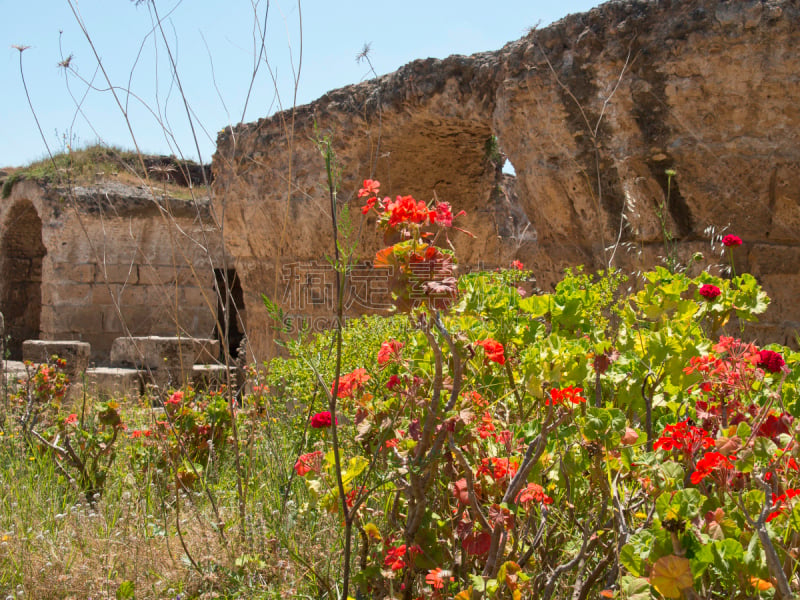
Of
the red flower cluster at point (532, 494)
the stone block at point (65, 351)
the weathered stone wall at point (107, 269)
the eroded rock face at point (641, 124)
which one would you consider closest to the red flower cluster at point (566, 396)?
the red flower cluster at point (532, 494)

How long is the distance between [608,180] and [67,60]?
9.07 ft

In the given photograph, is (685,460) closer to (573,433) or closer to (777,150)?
(573,433)

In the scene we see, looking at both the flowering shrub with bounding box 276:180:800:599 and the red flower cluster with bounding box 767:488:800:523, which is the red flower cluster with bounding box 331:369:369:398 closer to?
the flowering shrub with bounding box 276:180:800:599

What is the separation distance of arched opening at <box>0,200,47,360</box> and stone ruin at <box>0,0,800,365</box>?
6.52 m

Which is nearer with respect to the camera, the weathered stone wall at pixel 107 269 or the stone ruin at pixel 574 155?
the stone ruin at pixel 574 155

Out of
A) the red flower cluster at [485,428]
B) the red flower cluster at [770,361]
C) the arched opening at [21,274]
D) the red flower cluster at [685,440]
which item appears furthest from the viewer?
the arched opening at [21,274]

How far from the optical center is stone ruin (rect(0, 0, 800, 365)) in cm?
327

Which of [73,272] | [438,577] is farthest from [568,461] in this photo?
[73,272]

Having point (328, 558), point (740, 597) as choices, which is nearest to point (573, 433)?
point (740, 597)

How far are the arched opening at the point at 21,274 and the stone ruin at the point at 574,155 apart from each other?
652 centimetres

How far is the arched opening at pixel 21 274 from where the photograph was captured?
11117 millimetres

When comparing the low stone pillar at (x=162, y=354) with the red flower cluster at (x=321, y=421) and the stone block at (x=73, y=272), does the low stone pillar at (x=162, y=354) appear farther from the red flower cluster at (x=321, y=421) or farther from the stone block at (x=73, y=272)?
the red flower cluster at (x=321, y=421)

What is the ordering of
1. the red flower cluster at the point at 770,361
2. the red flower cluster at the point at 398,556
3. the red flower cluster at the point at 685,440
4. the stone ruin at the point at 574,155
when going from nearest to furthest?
the red flower cluster at the point at 685,440, the red flower cluster at the point at 770,361, the red flower cluster at the point at 398,556, the stone ruin at the point at 574,155

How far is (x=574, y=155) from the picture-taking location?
3891mm
